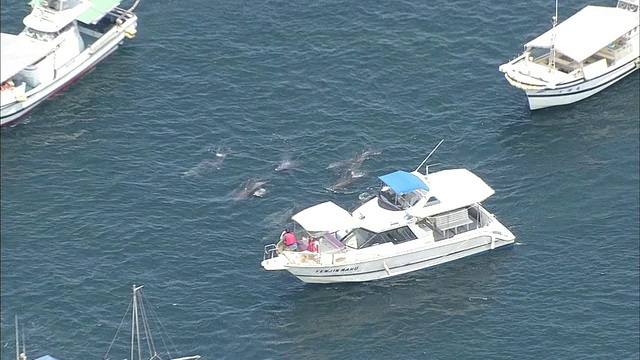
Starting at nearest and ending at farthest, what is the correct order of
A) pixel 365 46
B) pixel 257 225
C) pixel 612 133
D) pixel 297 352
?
pixel 297 352, pixel 257 225, pixel 612 133, pixel 365 46

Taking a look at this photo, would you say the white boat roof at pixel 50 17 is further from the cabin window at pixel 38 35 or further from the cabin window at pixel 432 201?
the cabin window at pixel 432 201

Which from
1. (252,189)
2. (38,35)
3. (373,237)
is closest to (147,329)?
(252,189)

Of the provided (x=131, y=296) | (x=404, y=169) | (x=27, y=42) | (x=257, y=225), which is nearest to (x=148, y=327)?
(x=131, y=296)

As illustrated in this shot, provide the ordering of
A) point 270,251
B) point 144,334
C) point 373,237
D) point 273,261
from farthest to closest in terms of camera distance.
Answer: point 373,237
point 270,251
point 273,261
point 144,334

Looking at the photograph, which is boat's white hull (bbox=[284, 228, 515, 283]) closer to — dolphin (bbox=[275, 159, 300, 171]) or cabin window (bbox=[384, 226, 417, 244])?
cabin window (bbox=[384, 226, 417, 244])

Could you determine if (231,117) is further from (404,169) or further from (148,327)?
(148,327)

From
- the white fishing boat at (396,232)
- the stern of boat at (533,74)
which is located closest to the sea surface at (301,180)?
the white fishing boat at (396,232)

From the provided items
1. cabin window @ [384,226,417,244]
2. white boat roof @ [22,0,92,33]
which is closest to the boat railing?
cabin window @ [384,226,417,244]

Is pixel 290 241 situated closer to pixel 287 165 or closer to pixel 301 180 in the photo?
pixel 301 180
